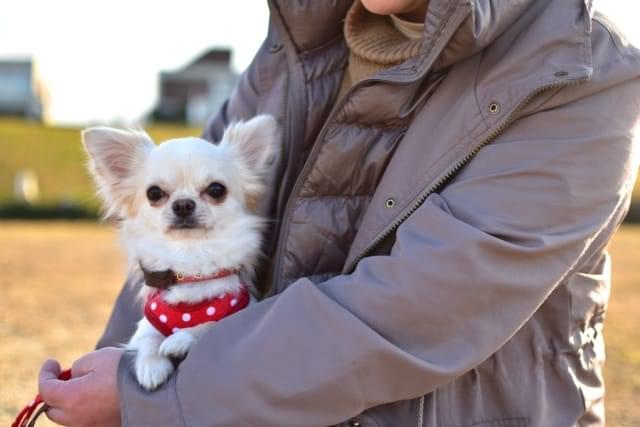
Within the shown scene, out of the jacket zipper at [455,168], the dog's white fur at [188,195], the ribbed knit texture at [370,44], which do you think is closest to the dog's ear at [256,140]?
the dog's white fur at [188,195]

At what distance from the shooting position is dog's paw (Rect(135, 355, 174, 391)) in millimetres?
1565

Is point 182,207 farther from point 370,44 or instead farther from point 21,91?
point 21,91

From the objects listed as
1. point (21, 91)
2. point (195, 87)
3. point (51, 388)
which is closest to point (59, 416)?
point (51, 388)

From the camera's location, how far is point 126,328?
7.29ft

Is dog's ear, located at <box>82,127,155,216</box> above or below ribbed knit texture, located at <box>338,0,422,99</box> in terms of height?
below

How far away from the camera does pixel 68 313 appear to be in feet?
18.7

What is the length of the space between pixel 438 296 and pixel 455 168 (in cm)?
27

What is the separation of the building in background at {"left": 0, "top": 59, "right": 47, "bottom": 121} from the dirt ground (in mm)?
35209

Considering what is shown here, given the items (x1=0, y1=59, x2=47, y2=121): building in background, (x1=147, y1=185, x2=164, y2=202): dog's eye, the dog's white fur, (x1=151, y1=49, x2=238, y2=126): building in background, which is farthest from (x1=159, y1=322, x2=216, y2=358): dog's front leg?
(x1=0, y1=59, x2=47, y2=121): building in background

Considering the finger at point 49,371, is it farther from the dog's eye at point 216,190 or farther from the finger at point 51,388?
the dog's eye at point 216,190

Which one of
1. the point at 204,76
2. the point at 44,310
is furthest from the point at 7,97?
the point at 44,310

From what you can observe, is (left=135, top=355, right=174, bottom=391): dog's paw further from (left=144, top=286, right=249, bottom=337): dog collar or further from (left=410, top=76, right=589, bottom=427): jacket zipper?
(left=410, top=76, right=589, bottom=427): jacket zipper

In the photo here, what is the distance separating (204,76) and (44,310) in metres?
41.7

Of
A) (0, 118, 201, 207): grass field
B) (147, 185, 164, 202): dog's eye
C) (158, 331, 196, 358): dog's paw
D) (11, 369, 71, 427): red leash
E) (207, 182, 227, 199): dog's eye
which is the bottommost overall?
(0, 118, 201, 207): grass field
